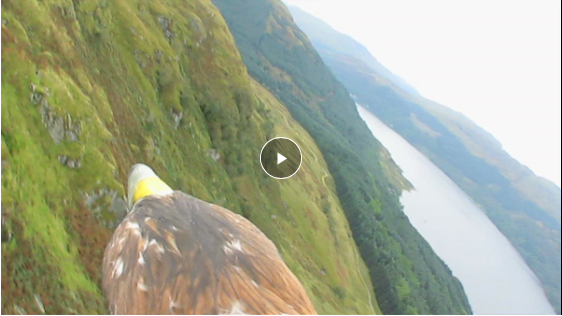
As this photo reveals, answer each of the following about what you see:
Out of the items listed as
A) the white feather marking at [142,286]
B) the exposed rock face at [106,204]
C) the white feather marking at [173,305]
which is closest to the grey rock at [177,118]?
the exposed rock face at [106,204]

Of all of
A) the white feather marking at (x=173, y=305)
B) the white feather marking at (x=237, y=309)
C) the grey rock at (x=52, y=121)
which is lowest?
the grey rock at (x=52, y=121)

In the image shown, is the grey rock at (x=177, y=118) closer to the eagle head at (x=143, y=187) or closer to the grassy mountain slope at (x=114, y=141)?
the grassy mountain slope at (x=114, y=141)

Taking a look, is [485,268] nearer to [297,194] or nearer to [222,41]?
[297,194]

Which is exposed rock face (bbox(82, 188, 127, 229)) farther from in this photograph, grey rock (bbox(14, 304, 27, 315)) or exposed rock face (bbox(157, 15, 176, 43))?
exposed rock face (bbox(157, 15, 176, 43))

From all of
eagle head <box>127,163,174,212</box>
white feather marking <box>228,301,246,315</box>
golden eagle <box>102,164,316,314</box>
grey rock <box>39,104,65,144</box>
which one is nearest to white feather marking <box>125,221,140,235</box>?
golden eagle <box>102,164,316,314</box>

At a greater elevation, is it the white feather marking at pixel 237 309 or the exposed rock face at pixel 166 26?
the white feather marking at pixel 237 309

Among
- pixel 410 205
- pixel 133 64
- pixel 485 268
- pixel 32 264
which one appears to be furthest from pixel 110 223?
pixel 485 268

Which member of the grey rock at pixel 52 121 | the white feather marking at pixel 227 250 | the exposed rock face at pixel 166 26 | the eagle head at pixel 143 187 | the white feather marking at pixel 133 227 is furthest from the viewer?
the exposed rock face at pixel 166 26
